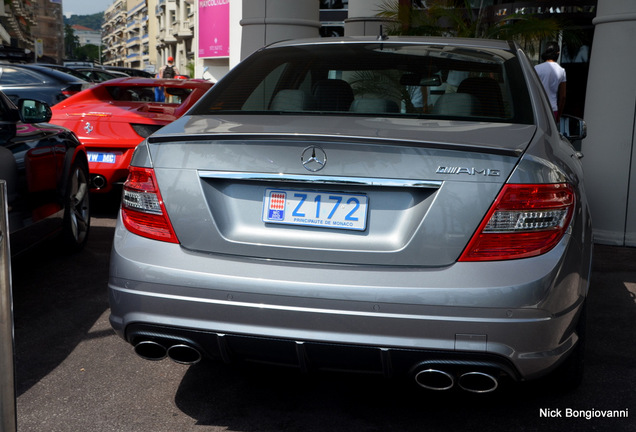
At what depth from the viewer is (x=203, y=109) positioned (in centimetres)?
348

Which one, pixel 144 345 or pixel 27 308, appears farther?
pixel 27 308

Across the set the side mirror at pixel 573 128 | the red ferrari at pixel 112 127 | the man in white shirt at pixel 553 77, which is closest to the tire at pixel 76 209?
the red ferrari at pixel 112 127

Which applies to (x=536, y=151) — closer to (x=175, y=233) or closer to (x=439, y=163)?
(x=439, y=163)

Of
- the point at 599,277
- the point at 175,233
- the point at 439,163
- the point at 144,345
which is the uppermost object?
the point at 439,163

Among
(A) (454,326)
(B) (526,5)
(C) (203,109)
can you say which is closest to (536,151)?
(A) (454,326)

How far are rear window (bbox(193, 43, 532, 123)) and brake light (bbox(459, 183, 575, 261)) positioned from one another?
575 mm

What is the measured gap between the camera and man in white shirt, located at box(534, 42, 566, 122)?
8.95 meters

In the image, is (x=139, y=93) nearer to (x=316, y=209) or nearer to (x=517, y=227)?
(x=316, y=209)

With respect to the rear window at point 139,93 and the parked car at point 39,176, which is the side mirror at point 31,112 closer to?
the parked car at point 39,176

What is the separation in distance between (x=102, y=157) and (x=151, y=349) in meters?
4.59

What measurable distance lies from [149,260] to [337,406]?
1036mm

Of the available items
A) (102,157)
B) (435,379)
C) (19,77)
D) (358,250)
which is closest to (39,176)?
(102,157)

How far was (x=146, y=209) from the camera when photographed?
9.43ft

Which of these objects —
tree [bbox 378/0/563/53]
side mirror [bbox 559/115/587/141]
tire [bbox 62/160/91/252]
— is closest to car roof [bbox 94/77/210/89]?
tire [bbox 62/160/91/252]
